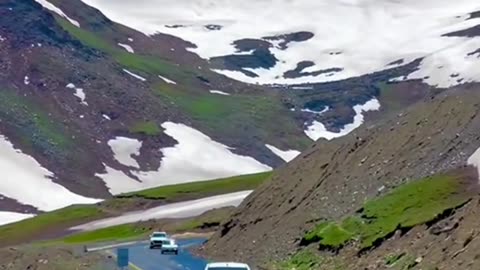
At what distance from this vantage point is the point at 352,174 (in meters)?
65.3

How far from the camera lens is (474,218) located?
38.8m

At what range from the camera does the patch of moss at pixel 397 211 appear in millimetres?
46969

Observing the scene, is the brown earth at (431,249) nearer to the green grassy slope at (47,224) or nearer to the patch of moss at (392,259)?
the patch of moss at (392,259)

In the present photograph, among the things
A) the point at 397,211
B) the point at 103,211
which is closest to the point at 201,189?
the point at 103,211

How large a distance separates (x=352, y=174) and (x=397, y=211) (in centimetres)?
1486

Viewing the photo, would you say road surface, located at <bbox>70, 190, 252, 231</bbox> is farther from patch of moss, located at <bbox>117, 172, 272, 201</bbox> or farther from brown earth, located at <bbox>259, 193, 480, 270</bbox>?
brown earth, located at <bbox>259, 193, 480, 270</bbox>

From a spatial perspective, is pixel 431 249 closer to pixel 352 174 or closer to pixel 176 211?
pixel 352 174

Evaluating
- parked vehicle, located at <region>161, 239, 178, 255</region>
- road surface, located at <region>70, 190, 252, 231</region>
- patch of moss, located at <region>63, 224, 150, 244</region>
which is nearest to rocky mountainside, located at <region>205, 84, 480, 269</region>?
parked vehicle, located at <region>161, 239, 178, 255</region>

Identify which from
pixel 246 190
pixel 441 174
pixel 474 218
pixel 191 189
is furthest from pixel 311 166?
pixel 191 189

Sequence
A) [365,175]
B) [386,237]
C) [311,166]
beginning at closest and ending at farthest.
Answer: [386,237] → [365,175] → [311,166]

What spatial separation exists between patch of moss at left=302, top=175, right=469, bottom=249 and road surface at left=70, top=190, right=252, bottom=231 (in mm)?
93867

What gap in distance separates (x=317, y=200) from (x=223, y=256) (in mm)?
8018

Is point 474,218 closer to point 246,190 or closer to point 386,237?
point 386,237

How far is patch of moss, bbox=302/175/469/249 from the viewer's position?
4697cm
